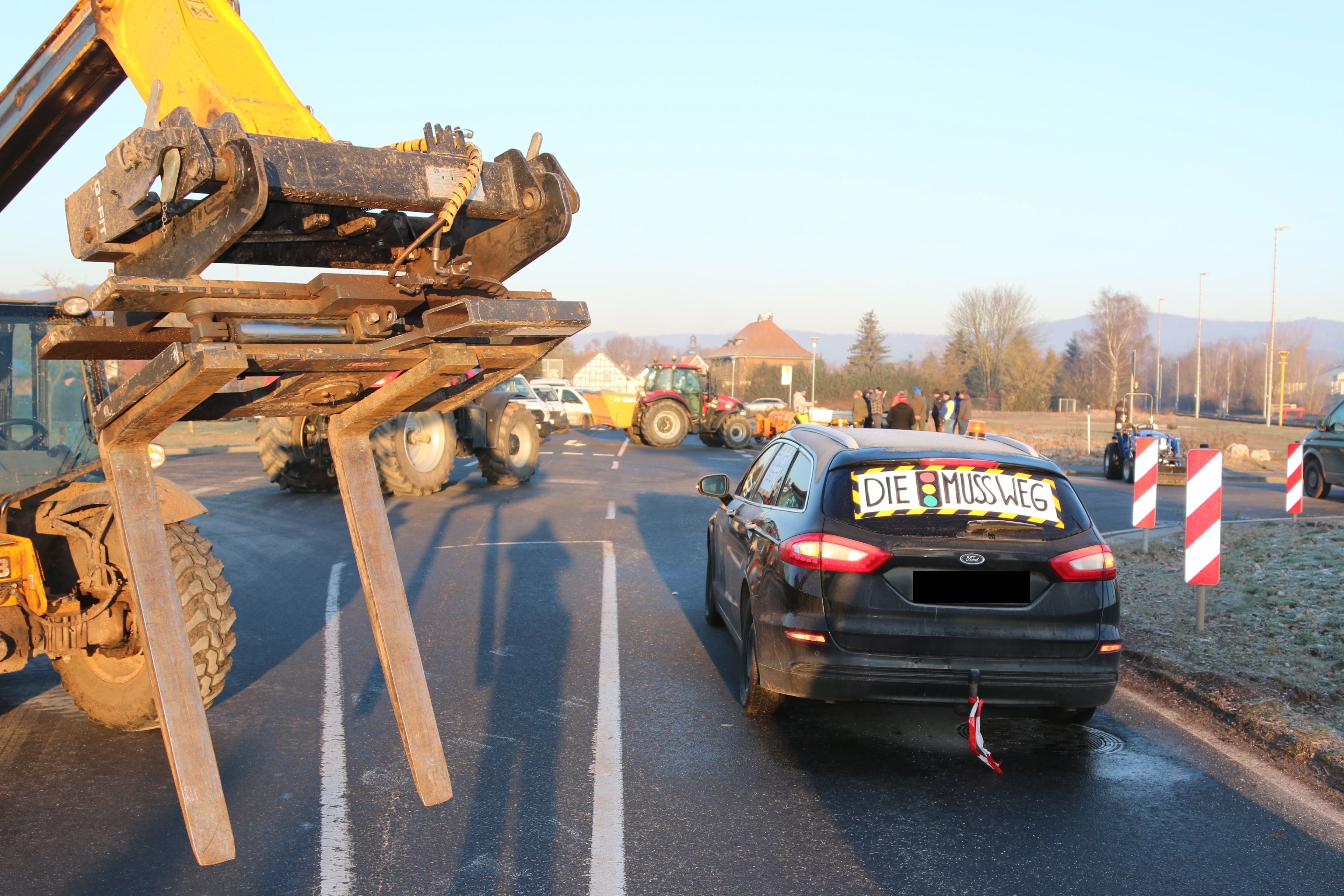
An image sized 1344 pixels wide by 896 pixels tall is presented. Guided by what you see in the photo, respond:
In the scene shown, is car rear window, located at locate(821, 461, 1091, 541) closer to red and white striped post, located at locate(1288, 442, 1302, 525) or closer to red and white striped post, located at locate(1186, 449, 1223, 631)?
red and white striped post, located at locate(1186, 449, 1223, 631)

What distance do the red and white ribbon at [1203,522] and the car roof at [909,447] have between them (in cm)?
238

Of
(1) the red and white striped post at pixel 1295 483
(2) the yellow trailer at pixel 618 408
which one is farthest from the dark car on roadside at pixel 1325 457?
(2) the yellow trailer at pixel 618 408

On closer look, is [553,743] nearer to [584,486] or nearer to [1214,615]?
[1214,615]

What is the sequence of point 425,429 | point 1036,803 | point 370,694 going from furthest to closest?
point 425,429 → point 370,694 → point 1036,803

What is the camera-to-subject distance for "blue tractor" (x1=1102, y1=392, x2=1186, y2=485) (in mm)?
21516

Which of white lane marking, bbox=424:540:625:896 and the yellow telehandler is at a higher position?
the yellow telehandler

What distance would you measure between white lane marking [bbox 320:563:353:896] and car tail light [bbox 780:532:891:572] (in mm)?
2396

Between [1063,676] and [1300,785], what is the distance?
46.0 inches

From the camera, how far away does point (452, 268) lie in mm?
3852

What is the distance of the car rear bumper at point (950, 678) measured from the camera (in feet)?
17.2

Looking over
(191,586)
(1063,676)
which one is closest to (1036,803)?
(1063,676)

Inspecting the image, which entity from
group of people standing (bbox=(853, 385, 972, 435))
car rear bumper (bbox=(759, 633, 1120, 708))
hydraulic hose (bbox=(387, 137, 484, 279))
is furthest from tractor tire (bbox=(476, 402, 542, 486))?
hydraulic hose (bbox=(387, 137, 484, 279))

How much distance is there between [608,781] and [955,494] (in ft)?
7.20

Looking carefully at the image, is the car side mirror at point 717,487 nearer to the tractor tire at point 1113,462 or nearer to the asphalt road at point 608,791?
the asphalt road at point 608,791
